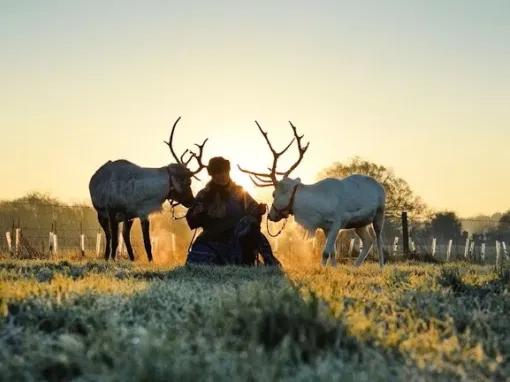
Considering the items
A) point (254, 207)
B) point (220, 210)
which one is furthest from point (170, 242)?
point (254, 207)

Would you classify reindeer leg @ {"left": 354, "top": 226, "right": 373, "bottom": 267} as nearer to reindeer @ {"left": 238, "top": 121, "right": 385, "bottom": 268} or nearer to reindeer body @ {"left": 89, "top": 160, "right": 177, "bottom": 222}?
reindeer @ {"left": 238, "top": 121, "right": 385, "bottom": 268}

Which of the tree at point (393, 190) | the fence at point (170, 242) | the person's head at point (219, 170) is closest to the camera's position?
the person's head at point (219, 170)

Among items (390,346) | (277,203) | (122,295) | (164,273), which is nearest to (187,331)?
(390,346)

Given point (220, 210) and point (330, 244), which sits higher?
point (220, 210)

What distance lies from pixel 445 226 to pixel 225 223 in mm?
59138

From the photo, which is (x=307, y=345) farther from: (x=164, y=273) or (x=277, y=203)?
(x=277, y=203)

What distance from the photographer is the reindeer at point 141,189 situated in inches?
585

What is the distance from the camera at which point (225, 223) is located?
38.6ft

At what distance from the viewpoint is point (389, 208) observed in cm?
4681

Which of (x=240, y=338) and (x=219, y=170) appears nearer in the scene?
(x=240, y=338)

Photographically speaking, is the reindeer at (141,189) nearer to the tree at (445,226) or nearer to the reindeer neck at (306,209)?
the reindeer neck at (306,209)

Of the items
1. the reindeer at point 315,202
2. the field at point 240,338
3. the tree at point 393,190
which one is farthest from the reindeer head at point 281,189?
the tree at point 393,190

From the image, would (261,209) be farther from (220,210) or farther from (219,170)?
(219,170)

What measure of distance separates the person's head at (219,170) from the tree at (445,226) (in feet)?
188
